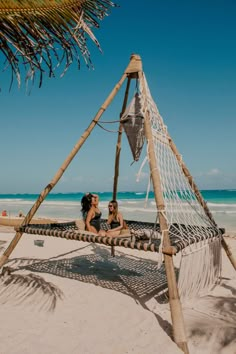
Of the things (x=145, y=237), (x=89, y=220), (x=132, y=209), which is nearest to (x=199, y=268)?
(x=145, y=237)

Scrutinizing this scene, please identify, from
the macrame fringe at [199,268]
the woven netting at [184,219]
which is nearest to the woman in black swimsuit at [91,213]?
the woven netting at [184,219]

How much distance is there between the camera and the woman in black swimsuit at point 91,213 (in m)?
5.18

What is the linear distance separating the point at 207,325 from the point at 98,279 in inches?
76.3

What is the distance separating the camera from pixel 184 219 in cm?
395

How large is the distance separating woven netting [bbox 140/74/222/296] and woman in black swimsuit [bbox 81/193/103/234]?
1.57 meters

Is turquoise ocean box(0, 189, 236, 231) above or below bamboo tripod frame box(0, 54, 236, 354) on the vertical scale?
below

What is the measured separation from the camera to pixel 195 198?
435 centimetres

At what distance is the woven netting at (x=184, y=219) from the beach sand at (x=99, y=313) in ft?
1.05

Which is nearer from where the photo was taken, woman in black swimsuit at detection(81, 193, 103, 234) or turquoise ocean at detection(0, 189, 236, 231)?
woman in black swimsuit at detection(81, 193, 103, 234)

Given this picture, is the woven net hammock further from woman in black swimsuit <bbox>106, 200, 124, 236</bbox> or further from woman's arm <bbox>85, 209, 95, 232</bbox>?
woman's arm <bbox>85, 209, 95, 232</bbox>

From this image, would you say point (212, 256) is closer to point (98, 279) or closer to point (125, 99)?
point (98, 279)

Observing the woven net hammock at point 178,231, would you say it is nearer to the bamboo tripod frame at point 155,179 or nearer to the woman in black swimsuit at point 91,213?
the bamboo tripod frame at point 155,179

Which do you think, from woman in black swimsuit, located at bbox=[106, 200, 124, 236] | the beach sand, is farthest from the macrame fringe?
woman in black swimsuit, located at bbox=[106, 200, 124, 236]

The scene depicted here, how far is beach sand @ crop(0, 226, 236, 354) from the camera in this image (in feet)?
8.92
